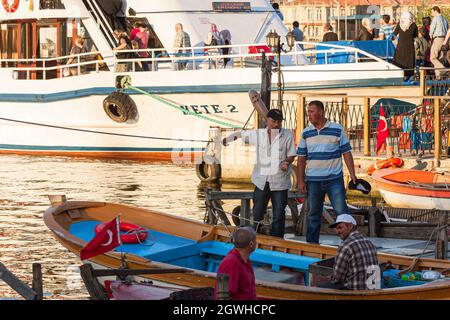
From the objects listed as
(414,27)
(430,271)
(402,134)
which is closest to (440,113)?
(402,134)

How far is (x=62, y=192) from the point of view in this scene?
74.3 ft

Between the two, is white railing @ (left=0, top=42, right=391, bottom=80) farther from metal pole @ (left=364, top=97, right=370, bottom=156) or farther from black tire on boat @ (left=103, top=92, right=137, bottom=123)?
metal pole @ (left=364, top=97, right=370, bottom=156)

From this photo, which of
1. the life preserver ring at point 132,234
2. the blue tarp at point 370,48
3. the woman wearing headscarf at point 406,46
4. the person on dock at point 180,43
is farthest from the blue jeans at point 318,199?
the person on dock at point 180,43

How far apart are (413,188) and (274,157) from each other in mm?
5783

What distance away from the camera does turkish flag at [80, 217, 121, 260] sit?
11461 millimetres

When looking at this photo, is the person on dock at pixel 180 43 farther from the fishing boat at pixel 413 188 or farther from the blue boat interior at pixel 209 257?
the blue boat interior at pixel 209 257

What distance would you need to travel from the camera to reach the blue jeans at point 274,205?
46.0 ft

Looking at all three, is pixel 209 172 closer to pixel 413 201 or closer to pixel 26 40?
pixel 413 201

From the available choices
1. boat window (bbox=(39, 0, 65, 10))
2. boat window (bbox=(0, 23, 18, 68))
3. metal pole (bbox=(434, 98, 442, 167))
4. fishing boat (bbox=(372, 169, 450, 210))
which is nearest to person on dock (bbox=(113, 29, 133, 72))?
boat window (bbox=(39, 0, 65, 10))

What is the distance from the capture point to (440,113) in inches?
817

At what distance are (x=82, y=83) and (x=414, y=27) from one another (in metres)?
7.37

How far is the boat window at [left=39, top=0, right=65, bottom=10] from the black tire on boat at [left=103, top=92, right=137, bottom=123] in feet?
10.7

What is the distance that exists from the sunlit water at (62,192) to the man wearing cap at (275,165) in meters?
2.23
